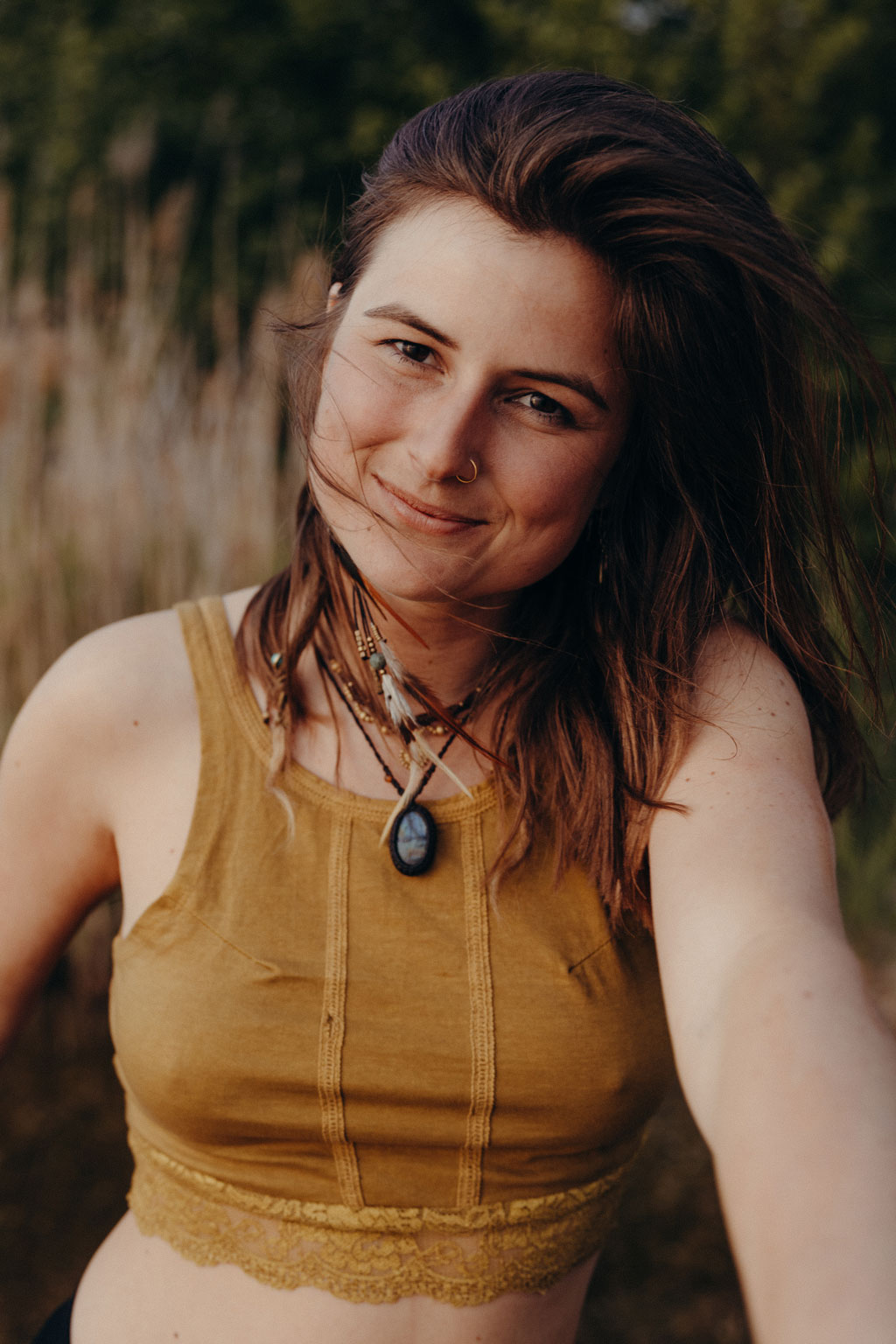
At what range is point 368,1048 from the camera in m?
1.21

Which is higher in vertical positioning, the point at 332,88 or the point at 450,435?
the point at 332,88

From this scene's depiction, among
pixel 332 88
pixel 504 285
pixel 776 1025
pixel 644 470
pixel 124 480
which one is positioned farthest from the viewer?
pixel 332 88

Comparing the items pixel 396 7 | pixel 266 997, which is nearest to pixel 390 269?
pixel 266 997

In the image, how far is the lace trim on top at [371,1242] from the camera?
1.25 m

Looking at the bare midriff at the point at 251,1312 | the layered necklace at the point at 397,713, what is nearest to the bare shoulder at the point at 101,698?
the layered necklace at the point at 397,713

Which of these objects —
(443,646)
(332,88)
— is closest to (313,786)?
(443,646)

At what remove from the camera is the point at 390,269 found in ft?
4.00

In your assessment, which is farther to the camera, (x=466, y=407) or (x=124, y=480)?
(x=124, y=480)

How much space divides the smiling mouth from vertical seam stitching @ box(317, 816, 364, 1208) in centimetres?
41

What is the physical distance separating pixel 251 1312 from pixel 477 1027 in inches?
16.4

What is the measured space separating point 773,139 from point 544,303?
479 cm

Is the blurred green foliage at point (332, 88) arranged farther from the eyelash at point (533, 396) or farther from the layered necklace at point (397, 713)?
the eyelash at point (533, 396)

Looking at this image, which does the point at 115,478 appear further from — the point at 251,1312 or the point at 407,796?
the point at 251,1312

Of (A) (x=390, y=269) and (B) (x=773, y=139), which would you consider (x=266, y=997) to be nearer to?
(A) (x=390, y=269)
